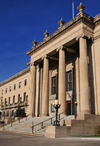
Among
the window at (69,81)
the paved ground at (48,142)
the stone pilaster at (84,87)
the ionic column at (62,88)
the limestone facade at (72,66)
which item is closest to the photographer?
the paved ground at (48,142)

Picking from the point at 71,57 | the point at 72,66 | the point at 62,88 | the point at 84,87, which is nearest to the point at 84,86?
the point at 84,87

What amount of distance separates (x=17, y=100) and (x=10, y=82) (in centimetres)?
936

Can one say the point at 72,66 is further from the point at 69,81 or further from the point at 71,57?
the point at 69,81

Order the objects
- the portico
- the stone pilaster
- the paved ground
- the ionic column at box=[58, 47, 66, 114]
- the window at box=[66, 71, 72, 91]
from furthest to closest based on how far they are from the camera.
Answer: the window at box=[66, 71, 72, 91] → the ionic column at box=[58, 47, 66, 114] → the portico → the stone pilaster → the paved ground

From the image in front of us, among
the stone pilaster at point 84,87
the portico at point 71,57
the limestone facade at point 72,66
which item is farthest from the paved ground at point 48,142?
the stone pilaster at point 84,87

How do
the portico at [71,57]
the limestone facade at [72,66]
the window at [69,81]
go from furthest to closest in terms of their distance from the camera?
the window at [69,81] → the limestone facade at [72,66] → the portico at [71,57]

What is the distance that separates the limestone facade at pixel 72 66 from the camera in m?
22.3

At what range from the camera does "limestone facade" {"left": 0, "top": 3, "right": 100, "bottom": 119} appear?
22.3 m

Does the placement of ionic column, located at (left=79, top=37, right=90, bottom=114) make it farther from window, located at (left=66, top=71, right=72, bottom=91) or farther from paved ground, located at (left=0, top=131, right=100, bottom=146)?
window, located at (left=66, top=71, right=72, bottom=91)

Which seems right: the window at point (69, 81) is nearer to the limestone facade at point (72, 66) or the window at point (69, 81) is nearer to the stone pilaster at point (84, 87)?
the limestone facade at point (72, 66)

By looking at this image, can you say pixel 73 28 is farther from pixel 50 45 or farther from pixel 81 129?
pixel 81 129

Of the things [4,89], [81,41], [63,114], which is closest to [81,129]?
[63,114]

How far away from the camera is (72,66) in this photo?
2939 centimetres

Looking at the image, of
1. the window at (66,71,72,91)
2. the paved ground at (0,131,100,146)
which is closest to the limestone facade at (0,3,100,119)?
the window at (66,71,72,91)
